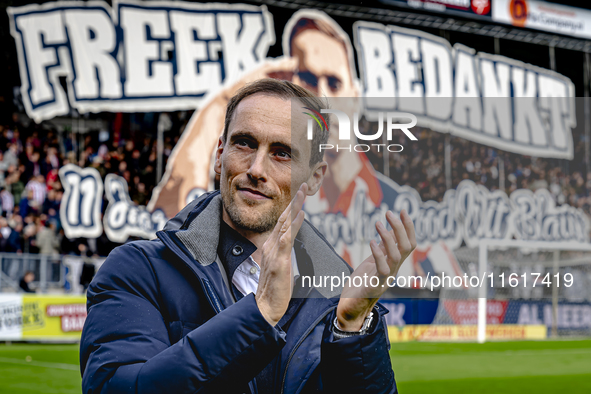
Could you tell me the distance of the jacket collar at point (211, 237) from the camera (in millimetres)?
1404

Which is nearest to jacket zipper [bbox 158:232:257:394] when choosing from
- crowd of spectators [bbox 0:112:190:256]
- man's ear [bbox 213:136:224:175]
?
man's ear [bbox 213:136:224:175]

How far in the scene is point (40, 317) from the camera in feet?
35.6

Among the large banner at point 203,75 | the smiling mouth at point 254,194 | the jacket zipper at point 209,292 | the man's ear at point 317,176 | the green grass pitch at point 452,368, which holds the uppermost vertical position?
the large banner at point 203,75

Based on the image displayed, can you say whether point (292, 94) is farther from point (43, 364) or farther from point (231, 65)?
point (231, 65)

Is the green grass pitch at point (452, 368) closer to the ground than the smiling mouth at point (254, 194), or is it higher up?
closer to the ground

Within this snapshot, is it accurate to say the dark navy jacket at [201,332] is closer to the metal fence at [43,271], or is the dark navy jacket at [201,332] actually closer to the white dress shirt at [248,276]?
the white dress shirt at [248,276]

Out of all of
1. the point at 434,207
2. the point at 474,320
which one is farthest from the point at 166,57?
the point at 434,207

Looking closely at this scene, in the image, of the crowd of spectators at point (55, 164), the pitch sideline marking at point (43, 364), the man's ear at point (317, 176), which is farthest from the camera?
the crowd of spectators at point (55, 164)

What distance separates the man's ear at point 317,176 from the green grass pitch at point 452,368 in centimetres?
548

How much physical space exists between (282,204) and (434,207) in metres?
0.54

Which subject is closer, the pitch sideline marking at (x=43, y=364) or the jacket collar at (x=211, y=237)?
the jacket collar at (x=211, y=237)

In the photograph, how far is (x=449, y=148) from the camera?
15750 mm

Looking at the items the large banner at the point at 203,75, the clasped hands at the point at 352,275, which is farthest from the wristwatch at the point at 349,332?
the large banner at the point at 203,75

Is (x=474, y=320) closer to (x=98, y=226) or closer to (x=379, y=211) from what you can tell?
(x=98, y=226)
